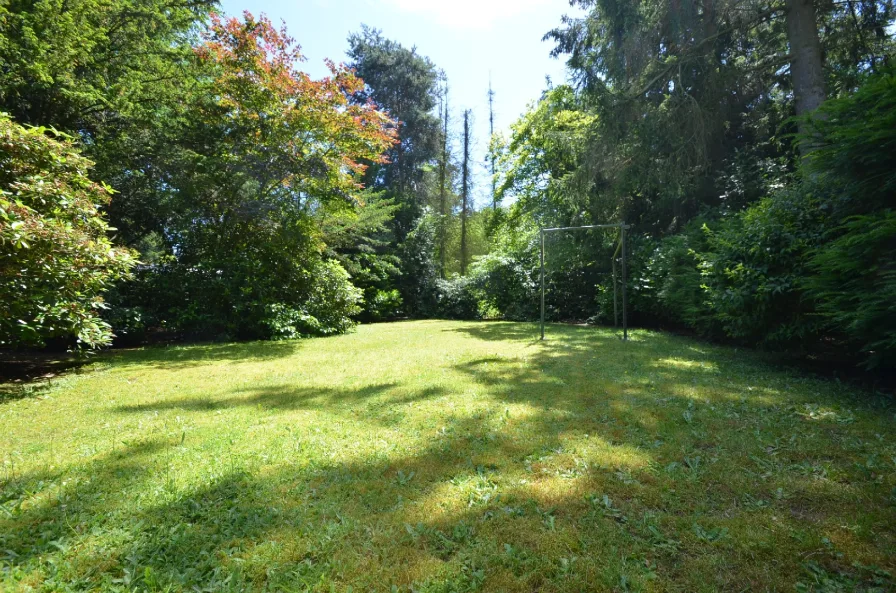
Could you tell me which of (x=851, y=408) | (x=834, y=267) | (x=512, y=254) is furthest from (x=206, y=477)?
(x=512, y=254)

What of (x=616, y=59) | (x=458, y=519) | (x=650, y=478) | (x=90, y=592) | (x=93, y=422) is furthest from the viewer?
(x=616, y=59)

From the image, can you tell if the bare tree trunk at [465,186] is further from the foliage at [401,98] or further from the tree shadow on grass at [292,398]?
the tree shadow on grass at [292,398]

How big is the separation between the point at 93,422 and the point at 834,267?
6.84m

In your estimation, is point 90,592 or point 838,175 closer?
point 90,592

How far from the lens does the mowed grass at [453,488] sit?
5.54ft

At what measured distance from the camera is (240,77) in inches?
344

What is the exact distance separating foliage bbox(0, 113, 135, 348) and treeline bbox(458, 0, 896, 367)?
762cm

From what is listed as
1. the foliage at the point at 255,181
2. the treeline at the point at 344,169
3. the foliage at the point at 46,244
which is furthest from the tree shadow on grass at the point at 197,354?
the foliage at the point at 46,244

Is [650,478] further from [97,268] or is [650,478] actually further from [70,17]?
[70,17]

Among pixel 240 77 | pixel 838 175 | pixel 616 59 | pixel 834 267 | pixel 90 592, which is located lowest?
pixel 90 592

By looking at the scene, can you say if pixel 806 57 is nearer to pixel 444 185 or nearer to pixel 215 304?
pixel 215 304

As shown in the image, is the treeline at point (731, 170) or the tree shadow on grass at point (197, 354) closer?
the treeline at point (731, 170)

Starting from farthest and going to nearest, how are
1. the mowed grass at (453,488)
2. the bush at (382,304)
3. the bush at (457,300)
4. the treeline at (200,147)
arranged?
the bush at (457,300) < the bush at (382,304) < the treeline at (200,147) < the mowed grass at (453,488)

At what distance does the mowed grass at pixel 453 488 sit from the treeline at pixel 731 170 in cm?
A: 125
